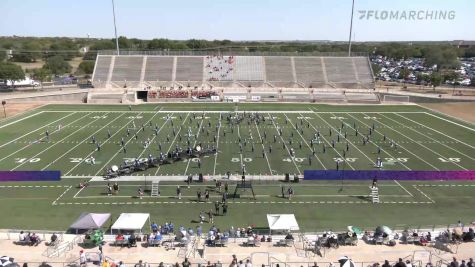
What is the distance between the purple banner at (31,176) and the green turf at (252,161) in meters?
0.70

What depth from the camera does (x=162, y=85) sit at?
74.1m

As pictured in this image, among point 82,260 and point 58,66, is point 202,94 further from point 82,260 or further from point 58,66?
point 58,66

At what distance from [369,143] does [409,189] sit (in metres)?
12.4

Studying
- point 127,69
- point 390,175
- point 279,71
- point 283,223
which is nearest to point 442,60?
point 279,71

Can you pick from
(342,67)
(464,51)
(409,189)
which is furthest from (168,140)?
(464,51)

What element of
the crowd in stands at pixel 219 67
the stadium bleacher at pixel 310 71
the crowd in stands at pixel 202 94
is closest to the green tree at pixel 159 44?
the crowd in stands at pixel 219 67

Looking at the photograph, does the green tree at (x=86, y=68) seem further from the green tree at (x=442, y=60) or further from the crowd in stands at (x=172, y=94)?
the green tree at (x=442, y=60)


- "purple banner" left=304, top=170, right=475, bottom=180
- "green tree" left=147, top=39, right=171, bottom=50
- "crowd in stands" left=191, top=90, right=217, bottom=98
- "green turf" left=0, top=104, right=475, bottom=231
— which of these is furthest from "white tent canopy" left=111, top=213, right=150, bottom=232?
"green tree" left=147, top=39, right=171, bottom=50

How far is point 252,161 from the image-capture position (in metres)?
32.9

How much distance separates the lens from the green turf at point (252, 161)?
75.5 ft

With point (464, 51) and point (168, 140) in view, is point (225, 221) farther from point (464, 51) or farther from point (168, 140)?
point (464, 51)

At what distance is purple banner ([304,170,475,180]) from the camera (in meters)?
28.8

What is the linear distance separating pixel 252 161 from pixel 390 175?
10.4 m

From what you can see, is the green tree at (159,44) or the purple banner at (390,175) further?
the green tree at (159,44)
